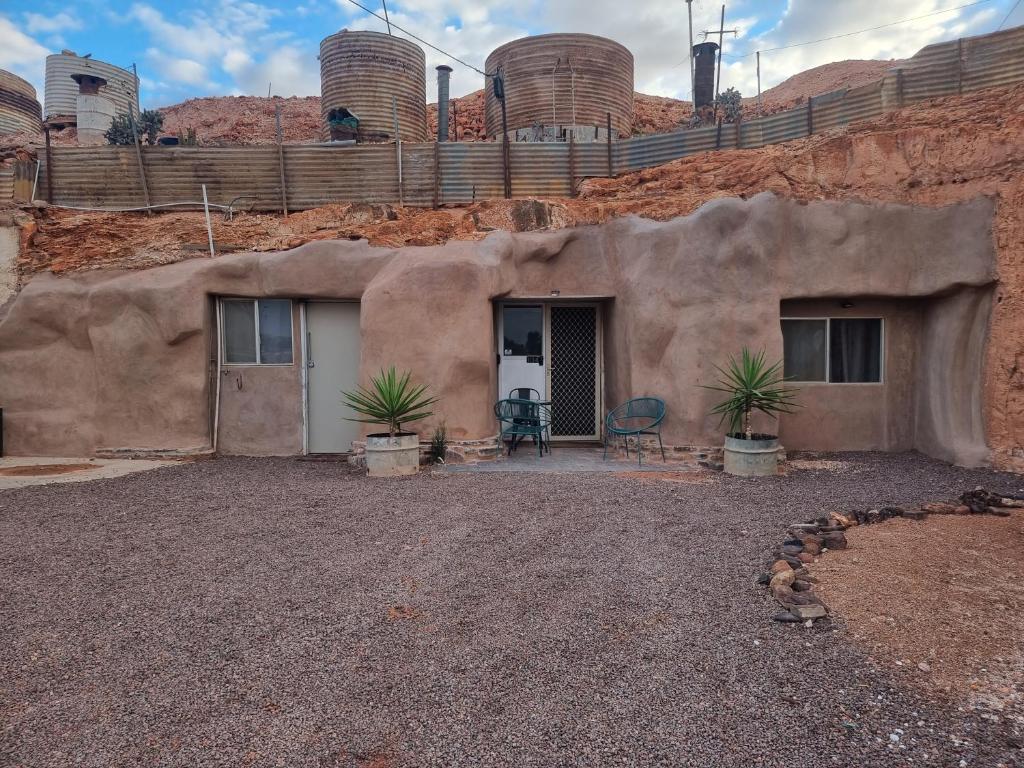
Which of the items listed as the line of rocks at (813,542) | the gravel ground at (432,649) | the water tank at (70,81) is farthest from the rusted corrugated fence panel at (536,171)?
the water tank at (70,81)

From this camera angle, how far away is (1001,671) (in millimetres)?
2617

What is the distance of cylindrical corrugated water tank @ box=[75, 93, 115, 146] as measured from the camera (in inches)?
814

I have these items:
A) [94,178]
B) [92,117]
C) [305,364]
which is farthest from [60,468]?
[92,117]

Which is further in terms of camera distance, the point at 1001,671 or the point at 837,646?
the point at 837,646

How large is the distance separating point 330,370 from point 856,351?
737 cm

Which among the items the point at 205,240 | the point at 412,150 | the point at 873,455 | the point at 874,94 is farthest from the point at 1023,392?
the point at 205,240

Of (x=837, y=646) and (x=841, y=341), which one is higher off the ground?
(x=841, y=341)

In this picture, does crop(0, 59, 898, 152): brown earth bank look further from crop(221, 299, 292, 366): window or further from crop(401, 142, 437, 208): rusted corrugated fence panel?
crop(221, 299, 292, 366): window

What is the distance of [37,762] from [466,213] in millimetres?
7917

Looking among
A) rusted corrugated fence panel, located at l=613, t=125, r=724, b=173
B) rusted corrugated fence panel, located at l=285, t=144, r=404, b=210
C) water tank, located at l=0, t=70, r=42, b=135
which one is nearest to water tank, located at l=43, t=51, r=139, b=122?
water tank, located at l=0, t=70, r=42, b=135

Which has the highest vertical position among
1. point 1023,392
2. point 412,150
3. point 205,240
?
point 412,150

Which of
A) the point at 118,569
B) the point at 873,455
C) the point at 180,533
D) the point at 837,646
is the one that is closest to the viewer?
the point at 837,646

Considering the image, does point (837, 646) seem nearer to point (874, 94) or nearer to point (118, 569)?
point (118, 569)

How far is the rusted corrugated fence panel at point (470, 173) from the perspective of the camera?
9.82 m
